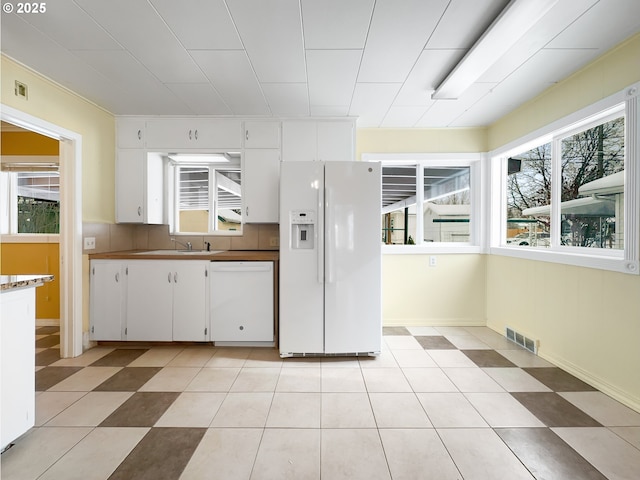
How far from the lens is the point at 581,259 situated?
244 centimetres

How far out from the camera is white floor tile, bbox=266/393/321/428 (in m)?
1.88

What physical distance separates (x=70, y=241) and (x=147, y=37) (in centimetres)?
197

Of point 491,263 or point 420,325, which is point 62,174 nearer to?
point 420,325

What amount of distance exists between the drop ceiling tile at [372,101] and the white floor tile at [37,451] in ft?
10.4

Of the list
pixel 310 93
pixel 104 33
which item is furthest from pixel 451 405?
pixel 104 33

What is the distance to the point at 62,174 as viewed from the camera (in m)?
2.83

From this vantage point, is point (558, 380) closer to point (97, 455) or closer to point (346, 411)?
point (346, 411)

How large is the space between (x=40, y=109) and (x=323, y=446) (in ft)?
10.7

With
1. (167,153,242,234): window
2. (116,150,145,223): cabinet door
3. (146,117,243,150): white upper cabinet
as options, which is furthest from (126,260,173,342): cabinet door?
(146,117,243,150): white upper cabinet

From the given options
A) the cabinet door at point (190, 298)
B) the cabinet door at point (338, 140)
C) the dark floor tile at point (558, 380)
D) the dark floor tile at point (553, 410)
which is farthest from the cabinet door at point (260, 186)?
the dark floor tile at point (558, 380)

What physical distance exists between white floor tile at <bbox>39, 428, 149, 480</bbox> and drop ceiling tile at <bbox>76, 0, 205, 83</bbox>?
8.02ft

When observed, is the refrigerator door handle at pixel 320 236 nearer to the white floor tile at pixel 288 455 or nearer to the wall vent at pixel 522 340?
the white floor tile at pixel 288 455

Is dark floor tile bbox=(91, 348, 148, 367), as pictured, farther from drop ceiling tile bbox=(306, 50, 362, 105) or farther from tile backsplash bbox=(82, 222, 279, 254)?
drop ceiling tile bbox=(306, 50, 362, 105)

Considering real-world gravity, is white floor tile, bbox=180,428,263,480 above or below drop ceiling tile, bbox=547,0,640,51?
below
